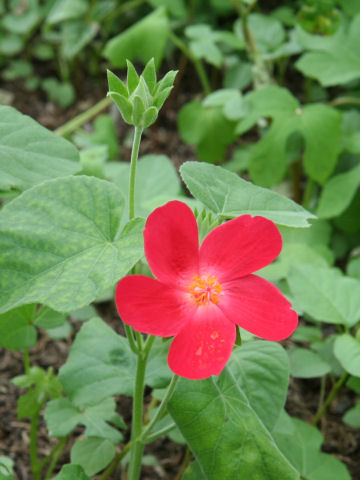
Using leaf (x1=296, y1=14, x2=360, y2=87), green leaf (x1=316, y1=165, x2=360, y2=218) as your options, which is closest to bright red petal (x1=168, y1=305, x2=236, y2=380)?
green leaf (x1=316, y1=165, x2=360, y2=218)

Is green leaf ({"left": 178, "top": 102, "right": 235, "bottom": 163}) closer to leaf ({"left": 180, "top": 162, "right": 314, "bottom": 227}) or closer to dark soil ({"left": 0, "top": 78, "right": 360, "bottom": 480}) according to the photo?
dark soil ({"left": 0, "top": 78, "right": 360, "bottom": 480})

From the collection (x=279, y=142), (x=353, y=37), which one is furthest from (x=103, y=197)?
(x=353, y=37)

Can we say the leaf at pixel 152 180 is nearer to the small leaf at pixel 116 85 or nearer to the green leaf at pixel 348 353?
the green leaf at pixel 348 353

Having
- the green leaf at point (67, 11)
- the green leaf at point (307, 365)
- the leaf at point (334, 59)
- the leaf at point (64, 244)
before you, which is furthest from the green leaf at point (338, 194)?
the green leaf at point (67, 11)

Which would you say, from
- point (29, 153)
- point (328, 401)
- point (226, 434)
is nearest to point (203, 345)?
point (226, 434)

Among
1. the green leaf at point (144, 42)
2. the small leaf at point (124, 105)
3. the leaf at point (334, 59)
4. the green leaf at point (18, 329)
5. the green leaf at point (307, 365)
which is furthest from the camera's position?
the green leaf at point (144, 42)

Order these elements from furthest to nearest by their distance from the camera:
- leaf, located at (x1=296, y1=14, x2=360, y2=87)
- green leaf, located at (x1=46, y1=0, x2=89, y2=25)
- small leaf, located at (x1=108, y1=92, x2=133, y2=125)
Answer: green leaf, located at (x1=46, y1=0, x2=89, y2=25) < leaf, located at (x1=296, y1=14, x2=360, y2=87) < small leaf, located at (x1=108, y1=92, x2=133, y2=125)
